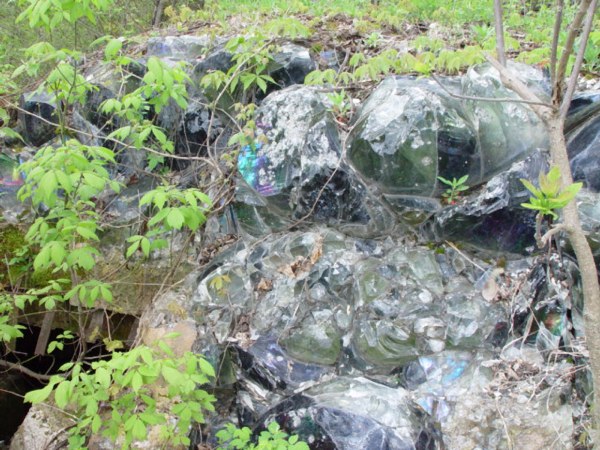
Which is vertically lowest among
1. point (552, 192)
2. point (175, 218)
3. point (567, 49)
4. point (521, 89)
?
point (175, 218)

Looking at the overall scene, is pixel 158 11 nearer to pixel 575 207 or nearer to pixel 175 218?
pixel 175 218

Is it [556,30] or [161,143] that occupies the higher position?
[556,30]

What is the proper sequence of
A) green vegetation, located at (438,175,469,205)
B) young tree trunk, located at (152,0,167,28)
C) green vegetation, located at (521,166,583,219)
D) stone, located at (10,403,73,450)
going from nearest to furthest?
green vegetation, located at (521,166,583,219)
green vegetation, located at (438,175,469,205)
stone, located at (10,403,73,450)
young tree trunk, located at (152,0,167,28)

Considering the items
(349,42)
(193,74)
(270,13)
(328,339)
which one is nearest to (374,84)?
(349,42)

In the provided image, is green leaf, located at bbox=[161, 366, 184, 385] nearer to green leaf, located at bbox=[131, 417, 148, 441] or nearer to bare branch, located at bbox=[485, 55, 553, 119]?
green leaf, located at bbox=[131, 417, 148, 441]

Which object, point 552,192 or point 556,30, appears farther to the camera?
point 556,30

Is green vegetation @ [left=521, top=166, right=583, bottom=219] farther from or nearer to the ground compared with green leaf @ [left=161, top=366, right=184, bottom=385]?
farther from the ground

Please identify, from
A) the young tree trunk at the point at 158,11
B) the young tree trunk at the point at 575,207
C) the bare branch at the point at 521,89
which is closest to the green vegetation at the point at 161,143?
the young tree trunk at the point at 575,207

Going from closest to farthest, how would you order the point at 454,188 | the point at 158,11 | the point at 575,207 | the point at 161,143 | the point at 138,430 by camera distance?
the point at 575,207 < the point at 138,430 < the point at 454,188 < the point at 161,143 < the point at 158,11

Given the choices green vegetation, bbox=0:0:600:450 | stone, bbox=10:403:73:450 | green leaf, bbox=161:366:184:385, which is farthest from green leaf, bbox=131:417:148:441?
stone, bbox=10:403:73:450

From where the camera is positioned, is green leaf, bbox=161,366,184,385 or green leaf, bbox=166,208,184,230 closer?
green leaf, bbox=161,366,184,385

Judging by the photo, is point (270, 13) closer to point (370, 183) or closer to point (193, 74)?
point (193, 74)

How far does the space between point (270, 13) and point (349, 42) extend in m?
1.19

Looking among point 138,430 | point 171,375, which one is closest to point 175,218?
point 171,375
